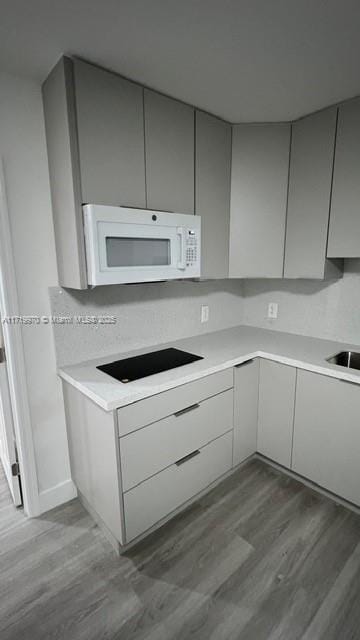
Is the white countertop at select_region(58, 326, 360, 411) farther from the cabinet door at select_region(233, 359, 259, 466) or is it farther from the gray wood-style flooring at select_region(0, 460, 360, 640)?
the gray wood-style flooring at select_region(0, 460, 360, 640)

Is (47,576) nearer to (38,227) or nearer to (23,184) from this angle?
(38,227)

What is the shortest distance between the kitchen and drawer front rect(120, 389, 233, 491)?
0.04 feet

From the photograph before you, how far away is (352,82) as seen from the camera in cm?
148

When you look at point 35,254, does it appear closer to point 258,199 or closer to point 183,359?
point 183,359

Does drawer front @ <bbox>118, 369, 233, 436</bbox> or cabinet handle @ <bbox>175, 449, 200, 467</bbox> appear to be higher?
drawer front @ <bbox>118, 369, 233, 436</bbox>

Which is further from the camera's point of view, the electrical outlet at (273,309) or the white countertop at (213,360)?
the electrical outlet at (273,309)

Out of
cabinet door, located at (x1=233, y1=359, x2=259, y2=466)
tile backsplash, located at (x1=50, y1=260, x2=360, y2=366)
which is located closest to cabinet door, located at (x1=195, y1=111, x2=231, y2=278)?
tile backsplash, located at (x1=50, y1=260, x2=360, y2=366)

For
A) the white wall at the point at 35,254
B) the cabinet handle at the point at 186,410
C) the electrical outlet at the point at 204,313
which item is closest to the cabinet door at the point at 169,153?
the white wall at the point at 35,254

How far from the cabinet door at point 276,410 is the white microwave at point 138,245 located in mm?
820

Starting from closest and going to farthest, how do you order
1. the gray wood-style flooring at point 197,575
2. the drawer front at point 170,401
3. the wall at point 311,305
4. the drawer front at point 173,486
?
the gray wood-style flooring at point 197,575 → the drawer front at point 170,401 → the drawer front at point 173,486 → the wall at point 311,305

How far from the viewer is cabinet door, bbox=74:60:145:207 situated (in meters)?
1.33

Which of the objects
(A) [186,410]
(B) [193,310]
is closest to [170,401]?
(A) [186,410]

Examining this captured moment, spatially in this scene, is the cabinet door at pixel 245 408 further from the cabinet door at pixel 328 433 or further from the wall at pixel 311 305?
the wall at pixel 311 305

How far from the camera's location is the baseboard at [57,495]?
1.83 metres
